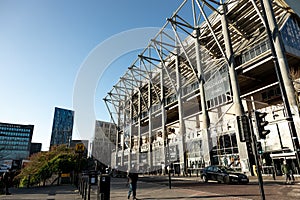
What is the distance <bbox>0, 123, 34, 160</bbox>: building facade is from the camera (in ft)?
283

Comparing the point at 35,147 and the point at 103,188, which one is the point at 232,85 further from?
the point at 35,147

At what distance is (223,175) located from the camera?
13.7 meters

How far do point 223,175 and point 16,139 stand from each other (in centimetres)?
10191

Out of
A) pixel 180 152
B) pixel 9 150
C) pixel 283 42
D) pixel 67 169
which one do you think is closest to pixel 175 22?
pixel 283 42

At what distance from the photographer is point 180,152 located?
1100 inches

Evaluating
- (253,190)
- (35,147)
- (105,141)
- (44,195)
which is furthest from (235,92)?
(35,147)

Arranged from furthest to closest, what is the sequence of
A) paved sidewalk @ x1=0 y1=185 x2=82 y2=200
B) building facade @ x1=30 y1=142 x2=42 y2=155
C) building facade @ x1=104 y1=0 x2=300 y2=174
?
1. building facade @ x1=30 y1=142 x2=42 y2=155
2. building facade @ x1=104 y1=0 x2=300 y2=174
3. paved sidewalk @ x1=0 y1=185 x2=82 y2=200

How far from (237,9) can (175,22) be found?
842cm

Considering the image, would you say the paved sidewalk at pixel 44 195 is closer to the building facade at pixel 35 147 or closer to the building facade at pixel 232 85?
the building facade at pixel 232 85

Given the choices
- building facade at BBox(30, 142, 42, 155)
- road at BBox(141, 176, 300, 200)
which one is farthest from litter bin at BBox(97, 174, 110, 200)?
building facade at BBox(30, 142, 42, 155)

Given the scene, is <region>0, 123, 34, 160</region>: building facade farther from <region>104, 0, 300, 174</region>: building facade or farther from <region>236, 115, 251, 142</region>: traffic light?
<region>236, 115, 251, 142</region>: traffic light

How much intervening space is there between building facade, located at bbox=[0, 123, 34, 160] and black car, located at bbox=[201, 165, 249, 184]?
307 feet

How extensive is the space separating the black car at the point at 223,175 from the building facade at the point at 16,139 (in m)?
93.7

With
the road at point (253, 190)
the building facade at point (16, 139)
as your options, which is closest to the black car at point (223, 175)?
the road at point (253, 190)
